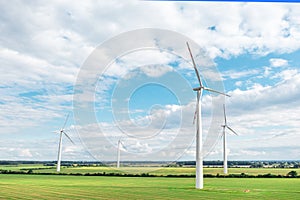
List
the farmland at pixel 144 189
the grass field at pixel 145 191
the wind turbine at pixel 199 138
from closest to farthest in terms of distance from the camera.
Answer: the grass field at pixel 145 191
the farmland at pixel 144 189
the wind turbine at pixel 199 138

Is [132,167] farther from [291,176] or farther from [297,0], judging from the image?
[297,0]

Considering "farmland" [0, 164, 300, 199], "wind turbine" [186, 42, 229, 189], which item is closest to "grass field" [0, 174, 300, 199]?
"farmland" [0, 164, 300, 199]

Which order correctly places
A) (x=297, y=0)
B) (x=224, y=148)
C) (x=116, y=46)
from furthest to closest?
(x=224, y=148), (x=116, y=46), (x=297, y=0)

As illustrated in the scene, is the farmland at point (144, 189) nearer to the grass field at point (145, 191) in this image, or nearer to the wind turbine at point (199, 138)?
the grass field at point (145, 191)

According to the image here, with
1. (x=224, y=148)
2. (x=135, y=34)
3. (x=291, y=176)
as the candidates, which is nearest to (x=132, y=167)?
(x=224, y=148)

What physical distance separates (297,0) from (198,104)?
25.8 meters

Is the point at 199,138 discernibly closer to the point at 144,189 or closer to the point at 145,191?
the point at 144,189

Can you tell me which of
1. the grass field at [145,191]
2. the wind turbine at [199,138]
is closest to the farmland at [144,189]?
the grass field at [145,191]

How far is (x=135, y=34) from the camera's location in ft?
85.0

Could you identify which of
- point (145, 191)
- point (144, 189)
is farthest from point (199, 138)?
point (145, 191)

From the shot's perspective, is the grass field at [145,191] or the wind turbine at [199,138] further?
the wind turbine at [199,138]

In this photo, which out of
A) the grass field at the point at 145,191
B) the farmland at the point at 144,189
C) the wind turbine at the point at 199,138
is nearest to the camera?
the grass field at the point at 145,191

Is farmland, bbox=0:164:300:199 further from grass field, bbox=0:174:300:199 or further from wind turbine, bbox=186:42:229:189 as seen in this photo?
wind turbine, bbox=186:42:229:189

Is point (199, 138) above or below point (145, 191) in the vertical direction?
above
